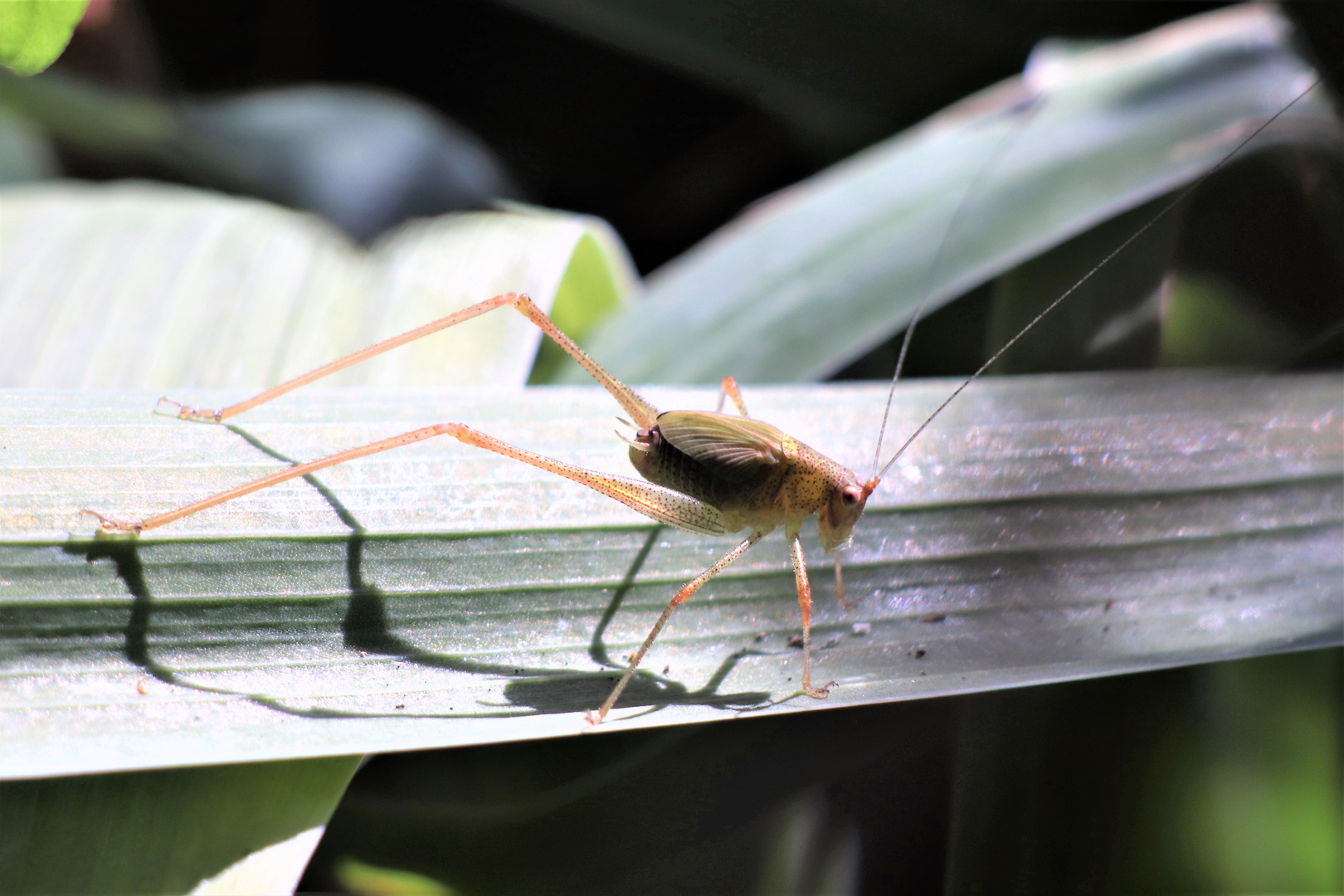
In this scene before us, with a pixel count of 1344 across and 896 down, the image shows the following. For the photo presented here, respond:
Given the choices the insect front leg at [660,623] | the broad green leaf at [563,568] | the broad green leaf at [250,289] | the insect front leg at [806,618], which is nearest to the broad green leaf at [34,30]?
the broad green leaf at [563,568]

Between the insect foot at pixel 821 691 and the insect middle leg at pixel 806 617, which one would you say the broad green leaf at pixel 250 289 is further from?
the insect foot at pixel 821 691

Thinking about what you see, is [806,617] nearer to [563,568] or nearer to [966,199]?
[563,568]

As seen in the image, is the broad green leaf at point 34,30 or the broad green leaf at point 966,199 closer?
the broad green leaf at point 34,30

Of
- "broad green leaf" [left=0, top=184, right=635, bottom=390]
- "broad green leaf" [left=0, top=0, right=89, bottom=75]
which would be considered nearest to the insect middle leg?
"broad green leaf" [left=0, top=184, right=635, bottom=390]

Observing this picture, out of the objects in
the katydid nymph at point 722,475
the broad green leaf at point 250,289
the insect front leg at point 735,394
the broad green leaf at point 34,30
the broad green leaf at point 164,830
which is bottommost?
the broad green leaf at point 164,830

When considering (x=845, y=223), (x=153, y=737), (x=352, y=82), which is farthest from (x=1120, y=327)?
(x=352, y=82)

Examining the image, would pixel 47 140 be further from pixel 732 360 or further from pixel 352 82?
pixel 732 360
